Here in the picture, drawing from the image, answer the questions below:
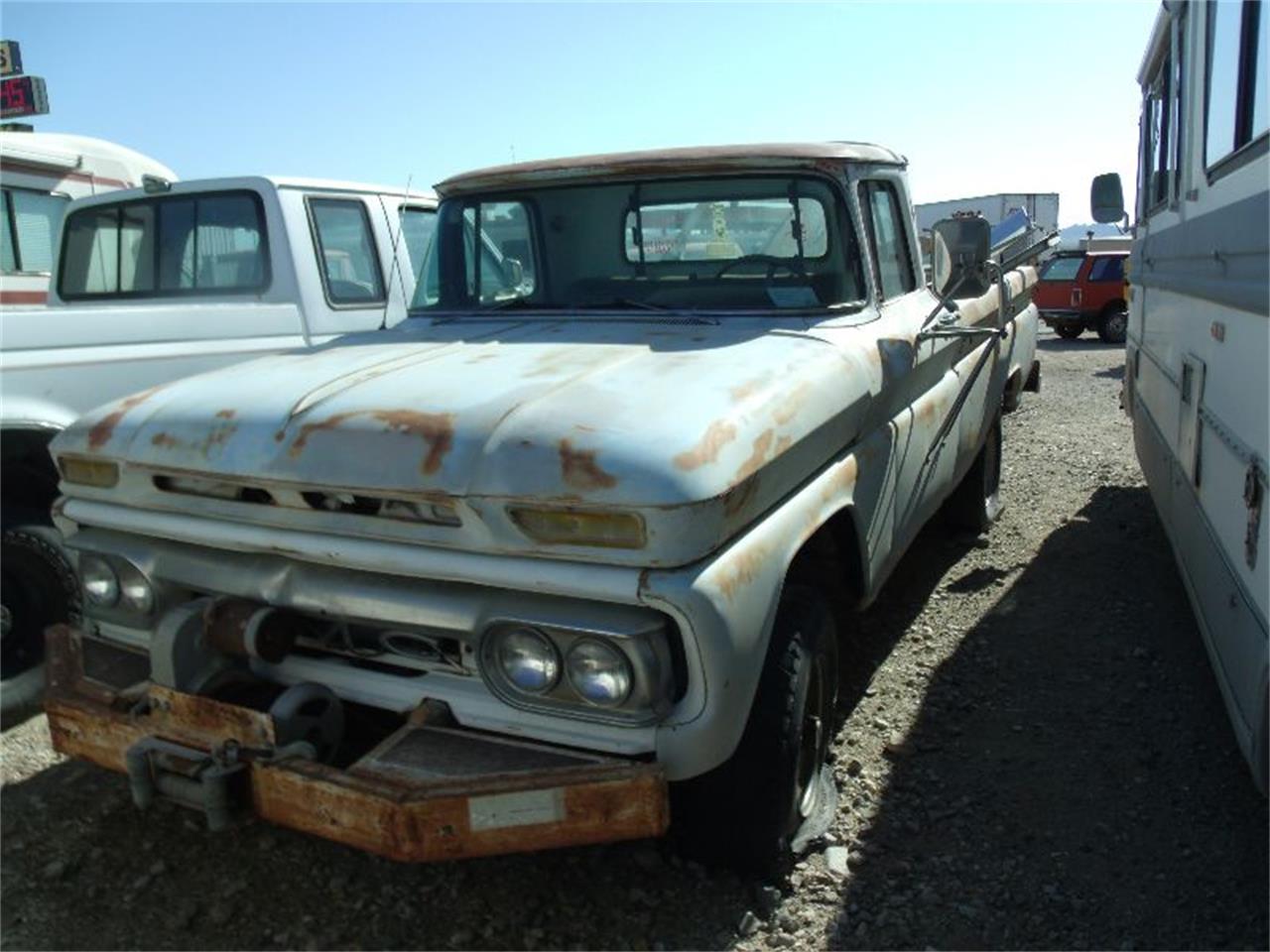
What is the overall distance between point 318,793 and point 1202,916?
2.24 m

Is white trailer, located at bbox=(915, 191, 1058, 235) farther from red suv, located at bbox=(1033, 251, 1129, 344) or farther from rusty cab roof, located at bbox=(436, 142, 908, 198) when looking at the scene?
rusty cab roof, located at bbox=(436, 142, 908, 198)

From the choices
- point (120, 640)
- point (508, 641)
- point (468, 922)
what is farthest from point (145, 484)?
point (468, 922)

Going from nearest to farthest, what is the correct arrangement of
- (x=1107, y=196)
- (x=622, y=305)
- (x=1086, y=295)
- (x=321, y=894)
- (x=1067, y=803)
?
1. (x=321, y=894)
2. (x=1067, y=803)
3. (x=622, y=305)
4. (x=1107, y=196)
5. (x=1086, y=295)

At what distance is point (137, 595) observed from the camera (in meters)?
2.91

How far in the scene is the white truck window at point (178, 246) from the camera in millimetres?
5461

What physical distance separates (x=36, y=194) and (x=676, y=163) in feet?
19.3

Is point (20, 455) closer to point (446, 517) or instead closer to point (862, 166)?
point (446, 517)

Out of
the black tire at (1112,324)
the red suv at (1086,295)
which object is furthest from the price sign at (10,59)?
the black tire at (1112,324)

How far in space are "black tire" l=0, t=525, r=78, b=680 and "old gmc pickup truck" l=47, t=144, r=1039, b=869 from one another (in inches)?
53.9

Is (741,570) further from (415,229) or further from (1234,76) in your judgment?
(415,229)

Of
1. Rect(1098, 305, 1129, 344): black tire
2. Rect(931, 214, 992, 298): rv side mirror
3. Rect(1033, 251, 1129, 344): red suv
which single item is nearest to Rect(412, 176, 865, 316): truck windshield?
Rect(931, 214, 992, 298): rv side mirror

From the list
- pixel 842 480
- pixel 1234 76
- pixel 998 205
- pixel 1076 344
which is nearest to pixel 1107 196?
pixel 1234 76

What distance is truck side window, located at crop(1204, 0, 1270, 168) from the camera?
107 inches

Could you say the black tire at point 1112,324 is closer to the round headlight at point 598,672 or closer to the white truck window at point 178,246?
the white truck window at point 178,246
